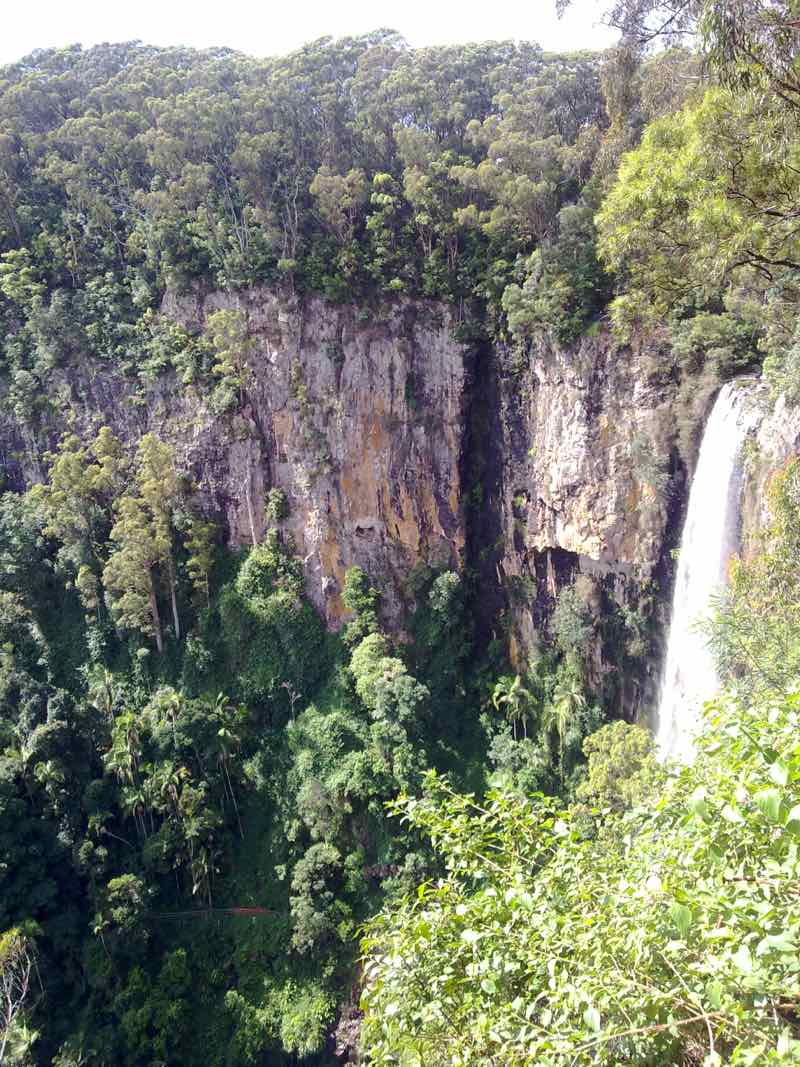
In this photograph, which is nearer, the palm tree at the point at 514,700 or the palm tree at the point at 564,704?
the palm tree at the point at 564,704

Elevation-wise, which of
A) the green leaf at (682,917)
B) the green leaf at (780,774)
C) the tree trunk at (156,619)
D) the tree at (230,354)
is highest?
the tree at (230,354)

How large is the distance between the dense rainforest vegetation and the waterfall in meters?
0.99

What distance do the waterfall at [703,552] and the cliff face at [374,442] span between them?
15.5 feet

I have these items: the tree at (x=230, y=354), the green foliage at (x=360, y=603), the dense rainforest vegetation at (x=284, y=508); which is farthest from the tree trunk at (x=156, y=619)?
the tree at (x=230, y=354)

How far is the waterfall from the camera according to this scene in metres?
10.1

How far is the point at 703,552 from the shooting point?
11.1 meters

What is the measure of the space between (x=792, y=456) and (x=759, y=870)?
759cm

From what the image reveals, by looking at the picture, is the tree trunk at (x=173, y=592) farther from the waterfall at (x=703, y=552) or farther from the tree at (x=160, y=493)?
the waterfall at (x=703, y=552)

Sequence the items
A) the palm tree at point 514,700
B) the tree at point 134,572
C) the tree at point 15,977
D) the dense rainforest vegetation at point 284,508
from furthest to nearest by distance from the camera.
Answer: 1. the tree at point 134,572
2. the palm tree at point 514,700
3. the tree at point 15,977
4. the dense rainforest vegetation at point 284,508

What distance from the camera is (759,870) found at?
7.61ft

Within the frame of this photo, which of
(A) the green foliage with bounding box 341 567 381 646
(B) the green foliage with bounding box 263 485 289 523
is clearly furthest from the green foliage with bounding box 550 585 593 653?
(B) the green foliage with bounding box 263 485 289 523

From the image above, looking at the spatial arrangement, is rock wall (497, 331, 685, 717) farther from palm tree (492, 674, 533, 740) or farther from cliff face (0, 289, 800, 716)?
palm tree (492, 674, 533, 740)

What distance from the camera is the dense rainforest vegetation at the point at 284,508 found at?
760cm

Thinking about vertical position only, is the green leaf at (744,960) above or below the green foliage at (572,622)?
above
